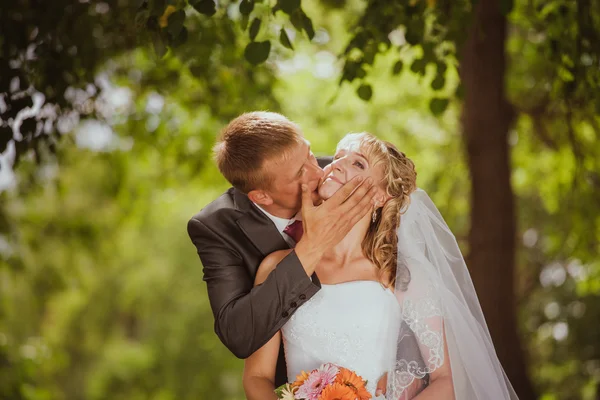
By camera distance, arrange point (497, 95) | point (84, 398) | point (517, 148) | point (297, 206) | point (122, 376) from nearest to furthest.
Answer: point (297, 206) → point (497, 95) → point (517, 148) → point (84, 398) → point (122, 376)

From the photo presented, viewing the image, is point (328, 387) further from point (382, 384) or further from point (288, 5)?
point (288, 5)

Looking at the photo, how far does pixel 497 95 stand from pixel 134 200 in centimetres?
654

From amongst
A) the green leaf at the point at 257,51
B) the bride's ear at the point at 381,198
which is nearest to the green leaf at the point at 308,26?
the green leaf at the point at 257,51

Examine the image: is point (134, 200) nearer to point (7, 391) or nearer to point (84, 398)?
point (7, 391)

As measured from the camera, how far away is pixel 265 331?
3.09 meters

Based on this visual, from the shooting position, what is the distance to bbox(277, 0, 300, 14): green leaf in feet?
11.8

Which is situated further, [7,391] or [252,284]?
[7,391]

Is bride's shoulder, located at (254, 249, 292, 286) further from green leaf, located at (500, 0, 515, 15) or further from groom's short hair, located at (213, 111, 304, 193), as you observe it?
green leaf, located at (500, 0, 515, 15)

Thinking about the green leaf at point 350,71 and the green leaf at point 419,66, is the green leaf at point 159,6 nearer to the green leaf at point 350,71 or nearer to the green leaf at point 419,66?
the green leaf at point 350,71

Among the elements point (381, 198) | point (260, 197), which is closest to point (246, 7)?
point (260, 197)

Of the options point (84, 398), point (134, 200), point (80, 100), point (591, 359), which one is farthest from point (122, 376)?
point (80, 100)

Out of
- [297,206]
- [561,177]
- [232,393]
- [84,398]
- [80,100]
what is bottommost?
[232,393]

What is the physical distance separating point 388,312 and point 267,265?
58cm

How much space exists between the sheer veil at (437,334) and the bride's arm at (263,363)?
0.53 meters
